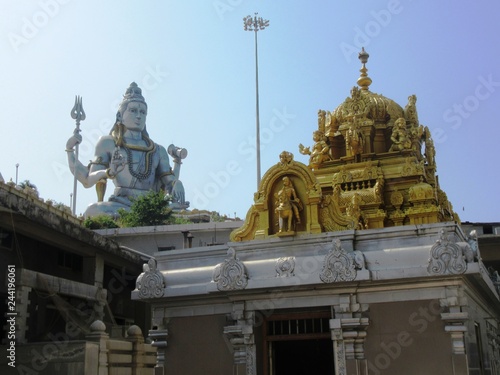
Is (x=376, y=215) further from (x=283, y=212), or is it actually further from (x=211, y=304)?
(x=211, y=304)

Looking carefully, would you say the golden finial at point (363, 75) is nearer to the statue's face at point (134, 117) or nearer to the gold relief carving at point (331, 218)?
the gold relief carving at point (331, 218)

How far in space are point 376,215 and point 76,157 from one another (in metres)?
40.3

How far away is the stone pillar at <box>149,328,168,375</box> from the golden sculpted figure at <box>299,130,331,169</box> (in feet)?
31.2

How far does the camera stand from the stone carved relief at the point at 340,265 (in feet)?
50.2

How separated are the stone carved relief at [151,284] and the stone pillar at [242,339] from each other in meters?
2.29

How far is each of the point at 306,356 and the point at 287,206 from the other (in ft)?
14.5

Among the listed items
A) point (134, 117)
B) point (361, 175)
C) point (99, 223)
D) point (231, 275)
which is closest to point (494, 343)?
point (361, 175)

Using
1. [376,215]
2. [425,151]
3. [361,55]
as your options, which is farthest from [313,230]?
[361,55]

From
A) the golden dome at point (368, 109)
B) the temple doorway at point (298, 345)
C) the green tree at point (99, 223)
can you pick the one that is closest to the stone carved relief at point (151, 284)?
the temple doorway at point (298, 345)

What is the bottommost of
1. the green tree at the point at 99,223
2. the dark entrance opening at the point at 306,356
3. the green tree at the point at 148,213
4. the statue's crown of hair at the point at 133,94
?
the dark entrance opening at the point at 306,356

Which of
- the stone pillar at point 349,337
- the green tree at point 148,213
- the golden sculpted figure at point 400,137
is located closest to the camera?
the stone pillar at point 349,337

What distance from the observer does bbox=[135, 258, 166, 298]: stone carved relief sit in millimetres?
17375

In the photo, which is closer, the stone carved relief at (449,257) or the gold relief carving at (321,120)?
the stone carved relief at (449,257)

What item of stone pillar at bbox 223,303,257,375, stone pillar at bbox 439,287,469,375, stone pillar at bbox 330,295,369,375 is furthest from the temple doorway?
stone pillar at bbox 439,287,469,375
